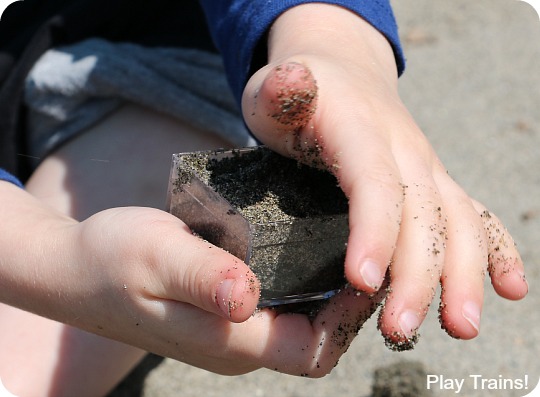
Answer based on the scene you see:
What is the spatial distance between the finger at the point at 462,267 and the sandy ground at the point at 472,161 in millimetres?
612

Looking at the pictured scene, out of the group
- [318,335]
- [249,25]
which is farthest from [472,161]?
[318,335]

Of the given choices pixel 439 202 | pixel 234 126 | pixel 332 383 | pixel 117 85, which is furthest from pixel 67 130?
pixel 439 202

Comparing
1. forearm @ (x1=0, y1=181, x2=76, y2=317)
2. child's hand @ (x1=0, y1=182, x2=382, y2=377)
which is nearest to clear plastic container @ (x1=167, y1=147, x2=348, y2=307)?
child's hand @ (x1=0, y1=182, x2=382, y2=377)

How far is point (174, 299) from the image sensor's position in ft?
3.45

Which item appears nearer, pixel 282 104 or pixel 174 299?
pixel 282 104

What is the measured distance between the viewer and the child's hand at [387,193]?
85cm

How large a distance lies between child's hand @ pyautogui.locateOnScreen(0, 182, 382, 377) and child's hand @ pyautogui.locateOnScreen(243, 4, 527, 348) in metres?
0.12

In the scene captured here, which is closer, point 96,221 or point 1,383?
point 96,221

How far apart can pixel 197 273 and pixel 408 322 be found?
0.27 m

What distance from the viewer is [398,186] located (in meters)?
0.89

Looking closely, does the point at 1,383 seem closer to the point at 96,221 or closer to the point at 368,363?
the point at 96,221

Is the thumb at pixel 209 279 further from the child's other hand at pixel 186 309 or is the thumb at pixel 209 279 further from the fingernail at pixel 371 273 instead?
the fingernail at pixel 371 273

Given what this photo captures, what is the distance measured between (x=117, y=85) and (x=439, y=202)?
0.95 metres

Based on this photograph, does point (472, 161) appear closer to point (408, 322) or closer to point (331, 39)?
point (331, 39)
